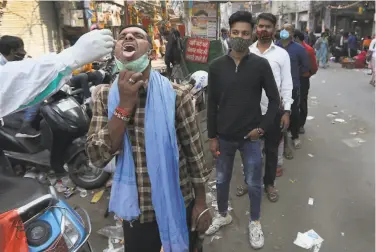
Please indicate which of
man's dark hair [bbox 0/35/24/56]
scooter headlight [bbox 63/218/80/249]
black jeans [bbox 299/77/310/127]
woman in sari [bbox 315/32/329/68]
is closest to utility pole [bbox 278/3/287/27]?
woman in sari [bbox 315/32/329/68]

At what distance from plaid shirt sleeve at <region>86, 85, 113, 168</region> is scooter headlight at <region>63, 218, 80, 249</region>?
441 millimetres

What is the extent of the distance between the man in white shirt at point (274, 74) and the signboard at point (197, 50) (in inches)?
105

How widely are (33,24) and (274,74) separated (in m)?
6.67

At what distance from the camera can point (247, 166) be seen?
273cm

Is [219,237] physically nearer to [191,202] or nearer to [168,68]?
[191,202]

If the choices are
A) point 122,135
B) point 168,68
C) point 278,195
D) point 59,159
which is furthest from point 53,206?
point 168,68

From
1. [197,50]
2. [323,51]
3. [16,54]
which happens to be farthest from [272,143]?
[323,51]

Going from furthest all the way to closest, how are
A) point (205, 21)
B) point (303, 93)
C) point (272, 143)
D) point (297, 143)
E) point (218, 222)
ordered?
point (205, 21) < point (303, 93) < point (297, 143) < point (272, 143) < point (218, 222)

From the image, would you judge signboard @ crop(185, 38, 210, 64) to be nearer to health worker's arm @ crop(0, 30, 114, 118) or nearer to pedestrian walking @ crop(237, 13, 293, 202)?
pedestrian walking @ crop(237, 13, 293, 202)

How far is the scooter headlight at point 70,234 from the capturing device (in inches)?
67.1

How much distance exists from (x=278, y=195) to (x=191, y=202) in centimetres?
213

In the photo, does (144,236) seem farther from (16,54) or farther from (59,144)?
(16,54)

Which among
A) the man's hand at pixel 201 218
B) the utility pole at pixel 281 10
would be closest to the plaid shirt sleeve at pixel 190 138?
the man's hand at pixel 201 218

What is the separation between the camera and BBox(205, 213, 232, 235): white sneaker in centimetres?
297
